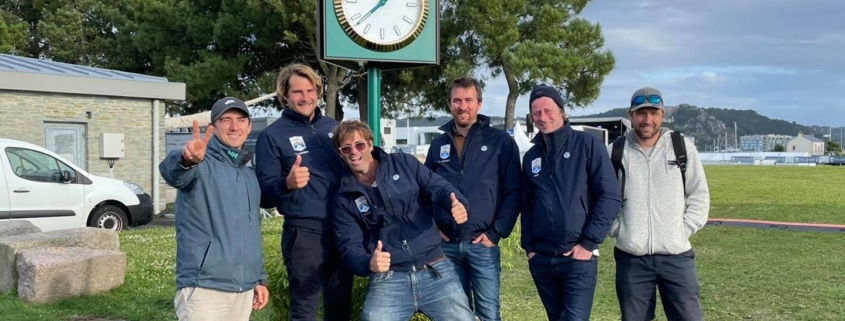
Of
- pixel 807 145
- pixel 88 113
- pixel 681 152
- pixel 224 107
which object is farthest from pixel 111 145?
pixel 807 145

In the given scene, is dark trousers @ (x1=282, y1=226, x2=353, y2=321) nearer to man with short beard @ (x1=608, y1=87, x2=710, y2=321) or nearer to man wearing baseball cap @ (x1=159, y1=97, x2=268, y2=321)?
man wearing baseball cap @ (x1=159, y1=97, x2=268, y2=321)

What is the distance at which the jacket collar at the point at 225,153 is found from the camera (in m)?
3.30

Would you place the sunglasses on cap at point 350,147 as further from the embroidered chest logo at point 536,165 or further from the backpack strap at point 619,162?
the backpack strap at point 619,162

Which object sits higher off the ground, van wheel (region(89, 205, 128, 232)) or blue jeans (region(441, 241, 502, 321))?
blue jeans (region(441, 241, 502, 321))

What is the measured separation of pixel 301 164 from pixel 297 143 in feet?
0.40

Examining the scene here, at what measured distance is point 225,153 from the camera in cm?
332

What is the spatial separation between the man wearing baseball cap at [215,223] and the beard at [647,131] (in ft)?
6.66

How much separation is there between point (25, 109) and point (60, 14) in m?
11.7

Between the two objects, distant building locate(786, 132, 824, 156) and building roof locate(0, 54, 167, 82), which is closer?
building roof locate(0, 54, 167, 82)

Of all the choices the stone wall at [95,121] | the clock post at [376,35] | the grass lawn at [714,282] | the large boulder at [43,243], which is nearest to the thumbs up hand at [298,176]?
the grass lawn at [714,282]

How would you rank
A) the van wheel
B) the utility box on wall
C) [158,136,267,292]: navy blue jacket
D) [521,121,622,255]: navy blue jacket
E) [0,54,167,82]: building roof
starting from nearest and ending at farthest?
1. [158,136,267,292]: navy blue jacket
2. [521,121,622,255]: navy blue jacket
3. the van wheel
4. [0,54,167,82]: building roof
5. the utility box on wall

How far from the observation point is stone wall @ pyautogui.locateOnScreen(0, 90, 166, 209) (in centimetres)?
1428

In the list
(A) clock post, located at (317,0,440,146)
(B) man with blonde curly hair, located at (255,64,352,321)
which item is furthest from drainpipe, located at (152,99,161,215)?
(B) man with blonde curly hair, located at (255,64,352,321)

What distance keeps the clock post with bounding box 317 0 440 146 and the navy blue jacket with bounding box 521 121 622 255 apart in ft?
5.48
